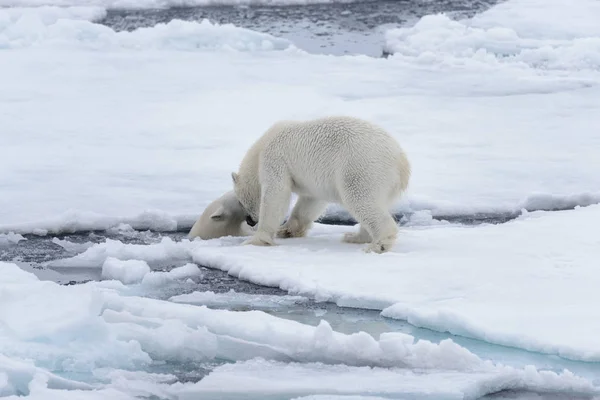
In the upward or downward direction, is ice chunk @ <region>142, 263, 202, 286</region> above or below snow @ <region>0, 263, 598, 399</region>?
below

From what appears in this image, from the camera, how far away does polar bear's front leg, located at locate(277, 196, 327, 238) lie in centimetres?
603

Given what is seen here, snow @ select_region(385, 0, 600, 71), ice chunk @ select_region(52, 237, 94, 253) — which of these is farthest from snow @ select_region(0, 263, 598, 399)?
snow @ select_region(385, 0, 600, 71)

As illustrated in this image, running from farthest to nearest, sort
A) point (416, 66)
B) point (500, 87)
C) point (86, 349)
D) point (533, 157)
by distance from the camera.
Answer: point (416, 66) < point (500, 87) < point (533, 157) < point (86, 349)

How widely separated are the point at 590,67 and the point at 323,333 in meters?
9.06

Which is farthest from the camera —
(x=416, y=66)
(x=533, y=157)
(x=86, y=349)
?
(x=416, y=66)

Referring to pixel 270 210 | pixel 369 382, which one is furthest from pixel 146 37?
pixel 369 382

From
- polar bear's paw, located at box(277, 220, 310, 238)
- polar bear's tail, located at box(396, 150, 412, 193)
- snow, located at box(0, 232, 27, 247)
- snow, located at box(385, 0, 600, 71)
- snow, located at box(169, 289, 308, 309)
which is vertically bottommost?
snow, located at box(0, 232, 27, 247)

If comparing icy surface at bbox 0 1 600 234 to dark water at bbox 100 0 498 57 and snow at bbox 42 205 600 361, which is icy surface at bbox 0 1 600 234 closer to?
snow at bbox 42 205 600 361

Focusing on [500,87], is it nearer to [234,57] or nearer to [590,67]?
[590,67]

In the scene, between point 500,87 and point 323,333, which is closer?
point 323,333

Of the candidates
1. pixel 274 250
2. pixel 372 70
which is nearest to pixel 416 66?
pixel 372 70

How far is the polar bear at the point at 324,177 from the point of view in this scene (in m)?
5.39

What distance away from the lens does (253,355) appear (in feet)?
13.0

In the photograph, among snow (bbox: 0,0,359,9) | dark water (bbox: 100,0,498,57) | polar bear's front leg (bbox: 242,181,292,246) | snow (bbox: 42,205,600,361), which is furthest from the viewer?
snow (bbox: 0,0,359,9)
